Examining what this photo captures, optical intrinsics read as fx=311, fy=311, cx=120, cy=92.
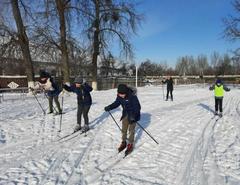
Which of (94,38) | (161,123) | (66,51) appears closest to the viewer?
(161,123)

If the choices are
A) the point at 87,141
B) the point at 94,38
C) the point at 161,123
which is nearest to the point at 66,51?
the point at 94,38

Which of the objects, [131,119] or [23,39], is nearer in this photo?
[131,119]

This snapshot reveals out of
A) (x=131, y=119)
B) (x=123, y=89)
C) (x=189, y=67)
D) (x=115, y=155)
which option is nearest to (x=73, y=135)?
(x=115, y=155)

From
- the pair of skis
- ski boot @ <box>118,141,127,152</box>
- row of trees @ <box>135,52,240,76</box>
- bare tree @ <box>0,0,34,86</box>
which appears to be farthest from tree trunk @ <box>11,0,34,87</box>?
row of trees @ <box>135,52,240,76</box>

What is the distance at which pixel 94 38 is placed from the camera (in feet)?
105

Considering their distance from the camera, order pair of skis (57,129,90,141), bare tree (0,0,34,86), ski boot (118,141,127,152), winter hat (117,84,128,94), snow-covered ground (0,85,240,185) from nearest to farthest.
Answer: snow-covered ground (0,85,240,185) < winter hat (117,84,128,94) < ski boot (118,141,127,152) < pair of skis (57,129,90,141) < bare tree (0,0,34,86)

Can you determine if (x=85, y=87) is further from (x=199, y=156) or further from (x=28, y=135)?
(x=199, y=156)

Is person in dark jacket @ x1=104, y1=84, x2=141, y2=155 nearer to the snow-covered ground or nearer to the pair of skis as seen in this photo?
the snow-covered ground

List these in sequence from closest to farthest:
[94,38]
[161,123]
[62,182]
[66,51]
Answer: [62,182], [161,123], [66,51], [94,38]

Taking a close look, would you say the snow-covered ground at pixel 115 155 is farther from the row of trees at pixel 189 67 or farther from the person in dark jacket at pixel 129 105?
the row of trees at pixel 189 67

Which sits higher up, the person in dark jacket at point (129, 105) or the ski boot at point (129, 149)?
the person in dark jacket at point (129, 105)

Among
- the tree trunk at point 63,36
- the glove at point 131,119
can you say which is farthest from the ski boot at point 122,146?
the tree trunk at point 63,36

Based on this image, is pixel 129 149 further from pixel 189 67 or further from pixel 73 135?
pixel 189 67

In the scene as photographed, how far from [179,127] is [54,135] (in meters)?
4.34
